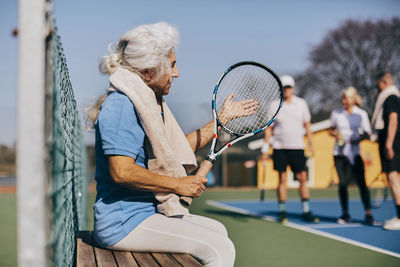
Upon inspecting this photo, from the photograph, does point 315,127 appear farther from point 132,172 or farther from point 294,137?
point 132,172

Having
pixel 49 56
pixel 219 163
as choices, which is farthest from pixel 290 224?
pixel 219 163

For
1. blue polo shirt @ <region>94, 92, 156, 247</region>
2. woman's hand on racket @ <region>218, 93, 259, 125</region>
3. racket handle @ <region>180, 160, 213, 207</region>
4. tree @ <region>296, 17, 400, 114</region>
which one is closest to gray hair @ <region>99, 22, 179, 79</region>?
blue polo shirt @ <region>94, 92, 156, 247</region>

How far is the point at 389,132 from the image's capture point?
22.8ft

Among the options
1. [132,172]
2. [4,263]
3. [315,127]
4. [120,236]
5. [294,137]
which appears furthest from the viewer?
[315,127]

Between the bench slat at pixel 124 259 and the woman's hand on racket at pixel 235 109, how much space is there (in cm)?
128

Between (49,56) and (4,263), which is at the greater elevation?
(49,56)

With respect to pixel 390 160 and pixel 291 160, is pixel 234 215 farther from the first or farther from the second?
pixel 390 160

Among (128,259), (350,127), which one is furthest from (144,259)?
(350,127)

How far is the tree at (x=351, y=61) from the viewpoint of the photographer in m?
38.0

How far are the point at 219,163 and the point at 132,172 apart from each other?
30572 mm

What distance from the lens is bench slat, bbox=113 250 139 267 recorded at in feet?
8.21

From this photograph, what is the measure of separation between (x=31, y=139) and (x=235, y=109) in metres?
2.21

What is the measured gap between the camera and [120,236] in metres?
2.65

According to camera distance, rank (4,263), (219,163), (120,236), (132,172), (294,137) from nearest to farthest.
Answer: (132,172) < (120,236) < (4,263) < (294,137) < (219,163)
